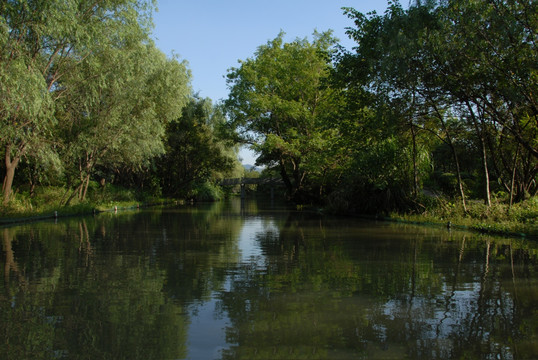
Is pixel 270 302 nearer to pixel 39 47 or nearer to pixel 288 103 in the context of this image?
pixel 39 47

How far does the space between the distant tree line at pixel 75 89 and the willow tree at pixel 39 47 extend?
1.6 inches

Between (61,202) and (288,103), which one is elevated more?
(288,103)

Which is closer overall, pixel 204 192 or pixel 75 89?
pixel 75 89

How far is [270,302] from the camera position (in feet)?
24.1

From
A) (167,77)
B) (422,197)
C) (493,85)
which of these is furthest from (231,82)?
(493,85)

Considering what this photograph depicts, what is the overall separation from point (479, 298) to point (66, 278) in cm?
749

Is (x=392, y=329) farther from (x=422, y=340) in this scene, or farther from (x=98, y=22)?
(x=98, y=22)

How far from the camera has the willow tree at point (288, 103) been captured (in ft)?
130

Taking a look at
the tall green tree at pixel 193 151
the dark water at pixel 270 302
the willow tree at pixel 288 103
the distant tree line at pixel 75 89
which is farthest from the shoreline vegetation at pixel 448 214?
the tall green tree at pixel 193 151

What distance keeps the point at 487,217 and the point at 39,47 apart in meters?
21.2

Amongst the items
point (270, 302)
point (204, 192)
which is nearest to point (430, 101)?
point (270, 302)

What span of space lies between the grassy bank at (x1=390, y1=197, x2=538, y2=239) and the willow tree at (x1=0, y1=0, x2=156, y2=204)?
58.2 ft

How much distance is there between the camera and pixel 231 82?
48.1 meters

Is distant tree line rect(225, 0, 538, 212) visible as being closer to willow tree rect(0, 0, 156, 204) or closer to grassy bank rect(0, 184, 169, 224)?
willow tree rect(0, 0, 156, 204)
